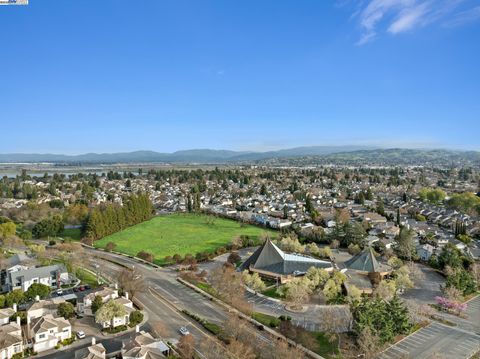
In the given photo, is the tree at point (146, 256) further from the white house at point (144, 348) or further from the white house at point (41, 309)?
the white house at point (144, 348)

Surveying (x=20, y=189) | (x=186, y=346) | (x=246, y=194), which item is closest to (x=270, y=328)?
(x=186, y=346)

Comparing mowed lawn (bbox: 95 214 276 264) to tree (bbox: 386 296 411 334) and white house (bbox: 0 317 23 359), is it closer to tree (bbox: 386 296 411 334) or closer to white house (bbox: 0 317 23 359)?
white house (bbox: 0 317 23 359)

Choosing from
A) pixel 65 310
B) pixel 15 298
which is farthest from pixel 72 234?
pixel 65 310

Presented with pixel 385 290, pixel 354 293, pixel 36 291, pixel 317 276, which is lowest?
pixel 354 293

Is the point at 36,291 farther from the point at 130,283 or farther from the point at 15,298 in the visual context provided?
the point at 130,283

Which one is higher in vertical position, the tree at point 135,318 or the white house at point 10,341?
the white house at point 10,341

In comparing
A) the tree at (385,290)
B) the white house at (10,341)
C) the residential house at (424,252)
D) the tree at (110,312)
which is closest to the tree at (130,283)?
the tree at (110,312)

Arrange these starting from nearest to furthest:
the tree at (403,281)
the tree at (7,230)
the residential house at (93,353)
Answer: the residential house at (93,353), the tree at (403,281), the tree at (7,230)
